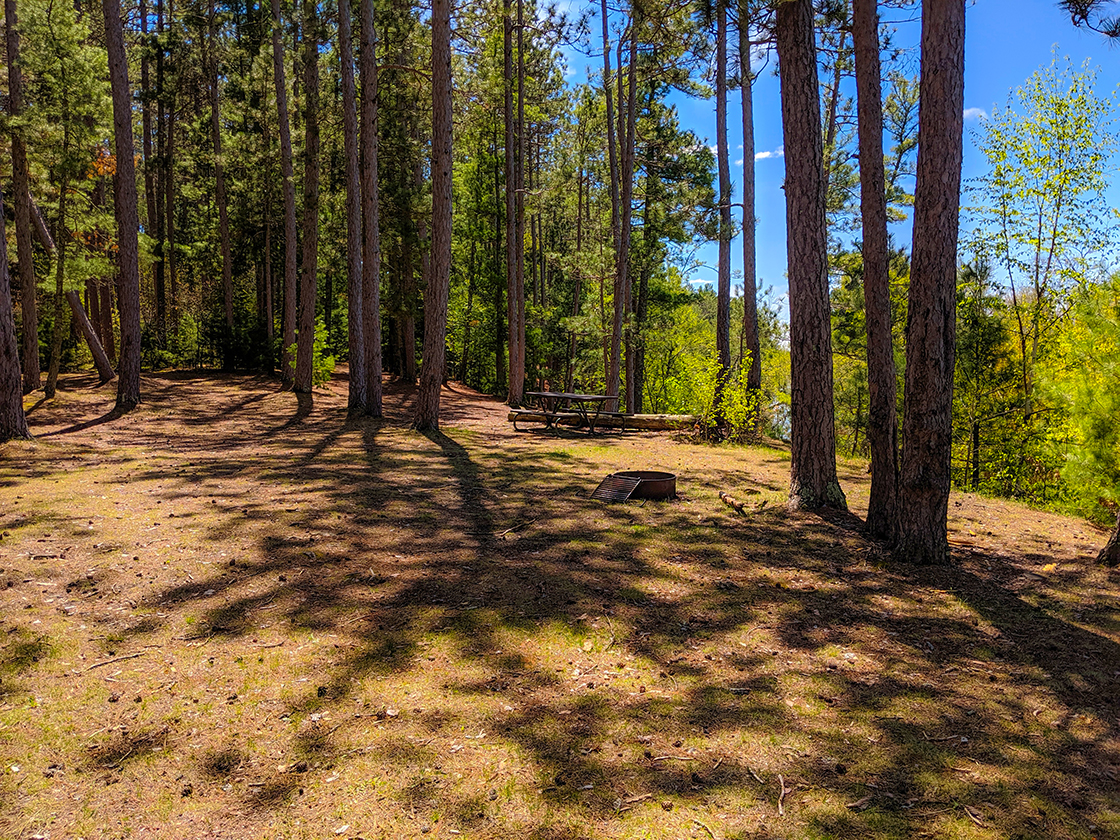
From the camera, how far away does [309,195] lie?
540 inches

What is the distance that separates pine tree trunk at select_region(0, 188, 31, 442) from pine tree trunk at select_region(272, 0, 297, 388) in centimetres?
746

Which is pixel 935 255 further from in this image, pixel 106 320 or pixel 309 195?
pixel 106 320

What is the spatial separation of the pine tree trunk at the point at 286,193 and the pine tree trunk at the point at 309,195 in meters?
1.11

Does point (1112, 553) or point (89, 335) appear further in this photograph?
point (89, 335)

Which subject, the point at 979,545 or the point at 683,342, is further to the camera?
the point at 683,342

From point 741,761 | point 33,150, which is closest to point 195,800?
point 741,761

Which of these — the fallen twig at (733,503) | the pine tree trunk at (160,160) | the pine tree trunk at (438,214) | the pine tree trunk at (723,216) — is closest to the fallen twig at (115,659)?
the fallen twig at (733,503)

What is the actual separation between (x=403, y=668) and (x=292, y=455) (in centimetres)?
641

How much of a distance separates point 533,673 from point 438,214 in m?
8.95

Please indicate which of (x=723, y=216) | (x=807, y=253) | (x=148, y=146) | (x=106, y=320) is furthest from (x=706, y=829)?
(x=148, y=146)

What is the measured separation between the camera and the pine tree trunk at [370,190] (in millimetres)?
11336

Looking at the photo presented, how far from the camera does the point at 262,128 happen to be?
1795 cm

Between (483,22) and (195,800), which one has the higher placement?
(483,22)

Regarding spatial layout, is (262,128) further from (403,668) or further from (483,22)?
(403,668)
